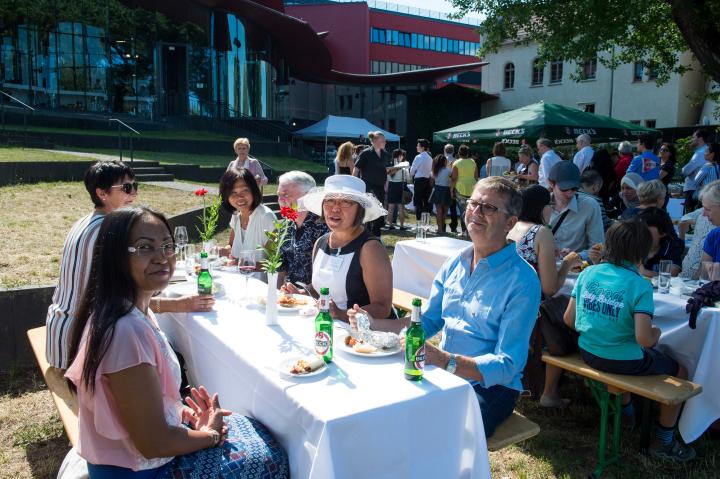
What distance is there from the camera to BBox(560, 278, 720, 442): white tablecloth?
135 inches

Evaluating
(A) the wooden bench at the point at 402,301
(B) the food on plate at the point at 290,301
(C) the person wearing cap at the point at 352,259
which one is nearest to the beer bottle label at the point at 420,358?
(C) the person wearing cap at the point at 352,259

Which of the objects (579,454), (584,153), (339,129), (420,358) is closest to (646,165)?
(584,153)

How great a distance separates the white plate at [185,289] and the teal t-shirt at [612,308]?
91.7 inches

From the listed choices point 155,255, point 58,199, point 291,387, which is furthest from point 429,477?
point 58,199

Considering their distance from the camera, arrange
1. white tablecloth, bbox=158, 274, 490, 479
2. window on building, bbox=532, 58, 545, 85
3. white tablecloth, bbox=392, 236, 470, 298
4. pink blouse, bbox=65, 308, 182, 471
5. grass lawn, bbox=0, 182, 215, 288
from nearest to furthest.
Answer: pink blouse, bbox=65, 308, 182, 471 → white tablecloth, bbox=158, 274, 490, 479 → grass lawn, bbox=0, 182, 215, 288 → white tablecloth, bbox=392, 236, 470, 298 → window on building, bbox=532, 58, 545, 85

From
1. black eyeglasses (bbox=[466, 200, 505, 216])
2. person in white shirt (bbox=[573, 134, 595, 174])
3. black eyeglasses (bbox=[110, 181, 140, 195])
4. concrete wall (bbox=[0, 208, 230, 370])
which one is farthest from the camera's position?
person in white shirt (bbox=[573, 134, 595, 174])

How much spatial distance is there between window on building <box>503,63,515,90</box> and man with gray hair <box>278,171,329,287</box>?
3570 cm

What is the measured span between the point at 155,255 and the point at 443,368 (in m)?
1.28

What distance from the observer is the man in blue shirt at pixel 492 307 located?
2539mm

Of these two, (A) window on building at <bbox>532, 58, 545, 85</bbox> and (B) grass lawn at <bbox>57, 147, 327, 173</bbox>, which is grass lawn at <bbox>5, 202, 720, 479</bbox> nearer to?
(B) grass lawn at <bbox>57, 147, 327, 173</bbox>

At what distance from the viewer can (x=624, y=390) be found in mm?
3258

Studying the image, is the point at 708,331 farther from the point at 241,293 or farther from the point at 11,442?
the point at 11,442

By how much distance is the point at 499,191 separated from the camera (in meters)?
2.74

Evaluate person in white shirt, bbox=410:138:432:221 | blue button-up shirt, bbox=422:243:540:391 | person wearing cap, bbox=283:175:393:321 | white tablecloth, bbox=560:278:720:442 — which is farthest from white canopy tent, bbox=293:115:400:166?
blue button-up shirt, bbox=422:243:540:391
